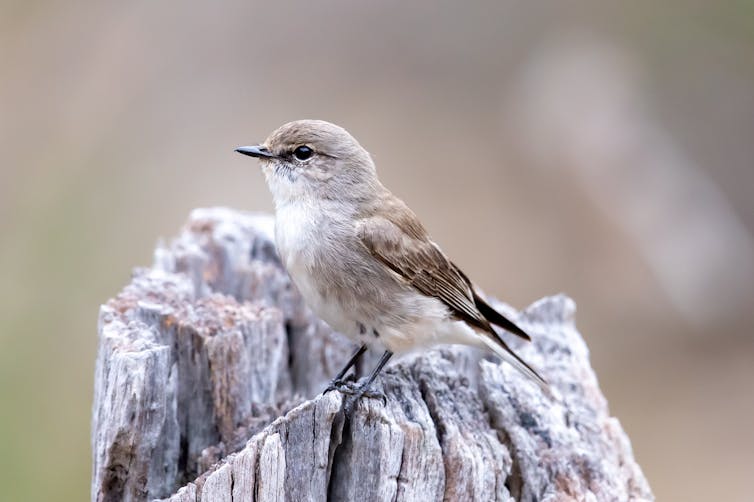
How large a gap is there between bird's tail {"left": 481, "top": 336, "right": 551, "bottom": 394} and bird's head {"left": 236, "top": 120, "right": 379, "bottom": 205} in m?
1.06

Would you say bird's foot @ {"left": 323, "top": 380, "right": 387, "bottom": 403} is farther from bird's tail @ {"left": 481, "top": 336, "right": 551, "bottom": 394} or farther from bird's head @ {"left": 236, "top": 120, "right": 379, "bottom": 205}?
bird's head @ {"left": 236, "top": 120, "right": 379, "bottom": 205}

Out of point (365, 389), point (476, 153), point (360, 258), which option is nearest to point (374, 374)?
point (365, 389)

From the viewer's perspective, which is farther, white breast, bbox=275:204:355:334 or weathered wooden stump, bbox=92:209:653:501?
white breast, bbox=275:204:355:334

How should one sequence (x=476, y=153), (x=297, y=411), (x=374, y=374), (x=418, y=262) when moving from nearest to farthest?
(x=297, y=411), (x=374, y=374), (x=418, y=262), (x=476, y=153)

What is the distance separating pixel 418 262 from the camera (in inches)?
192

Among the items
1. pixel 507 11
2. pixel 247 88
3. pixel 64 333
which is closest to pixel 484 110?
pixel 507 11

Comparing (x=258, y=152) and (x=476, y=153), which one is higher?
(x=476, y=153)

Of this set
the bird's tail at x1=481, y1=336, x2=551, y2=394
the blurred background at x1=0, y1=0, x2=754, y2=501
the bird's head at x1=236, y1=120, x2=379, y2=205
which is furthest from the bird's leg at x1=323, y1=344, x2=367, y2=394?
the blurred background at x1=0, y1=0, x2=754, y2=501

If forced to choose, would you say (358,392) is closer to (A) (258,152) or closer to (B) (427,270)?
(B) (427,270)

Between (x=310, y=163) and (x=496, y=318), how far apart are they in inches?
50.5

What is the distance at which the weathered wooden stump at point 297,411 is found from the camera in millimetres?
3549

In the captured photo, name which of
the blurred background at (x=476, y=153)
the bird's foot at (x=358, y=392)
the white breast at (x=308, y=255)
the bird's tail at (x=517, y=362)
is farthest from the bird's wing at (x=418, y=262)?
the blurred background at (x=476, y=153)

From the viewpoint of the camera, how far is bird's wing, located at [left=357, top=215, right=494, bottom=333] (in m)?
4.75

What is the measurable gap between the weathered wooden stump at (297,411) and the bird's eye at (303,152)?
27.9 inches
